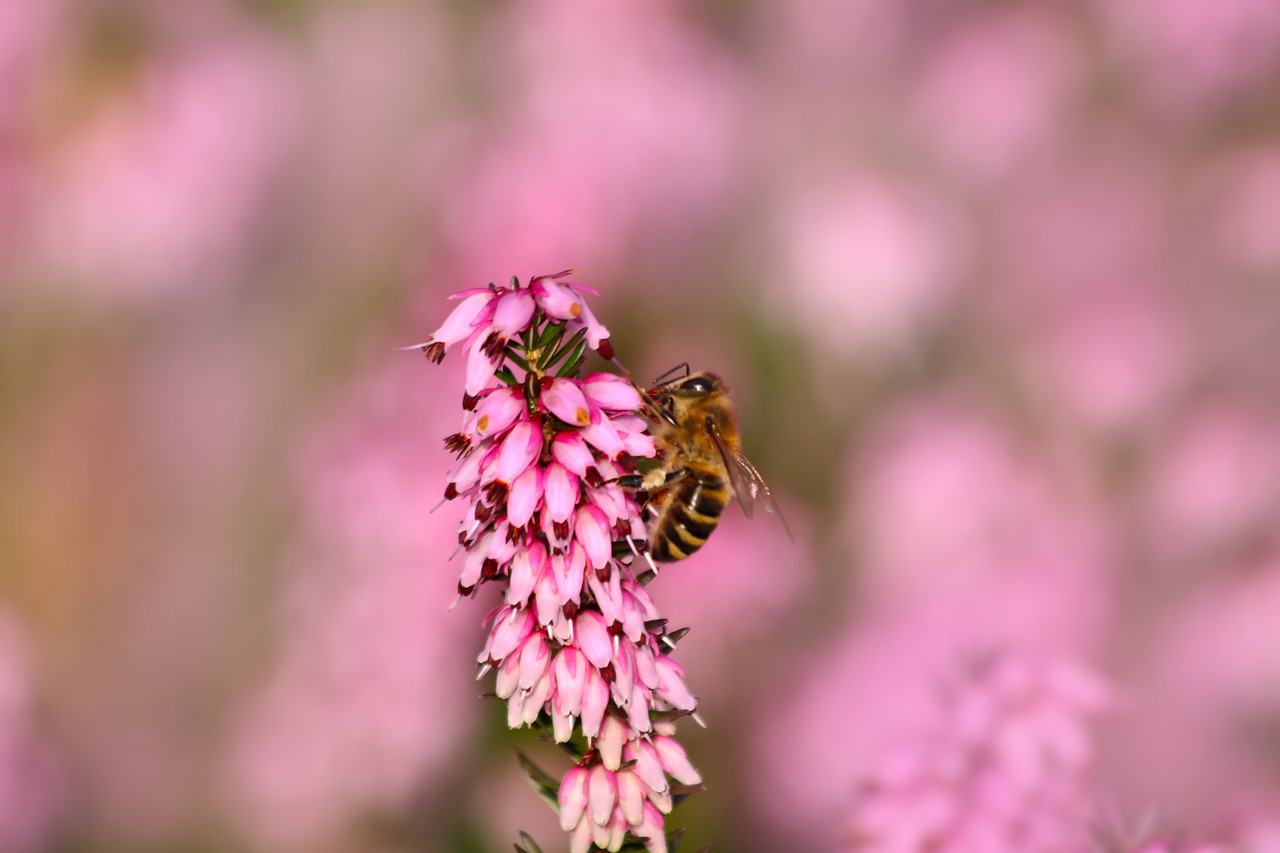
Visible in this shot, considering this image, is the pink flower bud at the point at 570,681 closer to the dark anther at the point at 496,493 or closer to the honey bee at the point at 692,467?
the dark anther at the point at 496,493

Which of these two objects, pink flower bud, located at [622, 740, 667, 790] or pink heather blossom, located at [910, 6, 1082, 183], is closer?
pink flower bud, located at [622, 740, 667, 790]

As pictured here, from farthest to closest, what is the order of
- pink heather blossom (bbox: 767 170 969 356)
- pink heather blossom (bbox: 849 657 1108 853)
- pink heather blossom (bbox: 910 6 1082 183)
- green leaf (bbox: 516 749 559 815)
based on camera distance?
pink heather blossom (bbox: 910 6 1082 183), pink heather blossom (bbox: 767 170 969 356), pink heather blossom (bbox: 849 657 1108 853), green leaf (bbox: 516 749 559 815)

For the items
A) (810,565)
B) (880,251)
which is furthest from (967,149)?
(810,565)

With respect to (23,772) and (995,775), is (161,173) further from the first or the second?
(995,775)

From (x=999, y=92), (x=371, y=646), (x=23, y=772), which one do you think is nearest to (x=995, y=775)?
(x=371, y=646)

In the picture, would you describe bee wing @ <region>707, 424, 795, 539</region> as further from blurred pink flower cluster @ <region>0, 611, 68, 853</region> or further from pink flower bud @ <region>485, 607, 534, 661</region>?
blurred pink flower cluster @ <region>0, 611, 68, 853</region>

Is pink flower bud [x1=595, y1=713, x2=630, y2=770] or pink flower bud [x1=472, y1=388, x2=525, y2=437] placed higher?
pink flower bud [x1=472, y1=388, x2=525, y2=437]

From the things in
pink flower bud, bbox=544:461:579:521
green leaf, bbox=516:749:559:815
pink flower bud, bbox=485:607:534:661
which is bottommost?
green leaf, bbox=516:749:559:815

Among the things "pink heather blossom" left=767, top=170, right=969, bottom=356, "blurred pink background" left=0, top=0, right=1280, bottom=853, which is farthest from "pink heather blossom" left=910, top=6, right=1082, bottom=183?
"pink heather blossom" left=767, top=170, right=969, bottom=356

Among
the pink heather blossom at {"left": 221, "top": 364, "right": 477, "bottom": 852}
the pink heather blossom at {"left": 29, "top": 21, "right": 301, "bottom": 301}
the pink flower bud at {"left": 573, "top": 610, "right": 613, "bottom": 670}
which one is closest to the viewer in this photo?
the pink flower bud at {"left": 573, "top": 610, "right": 613, "bottom": 670}
